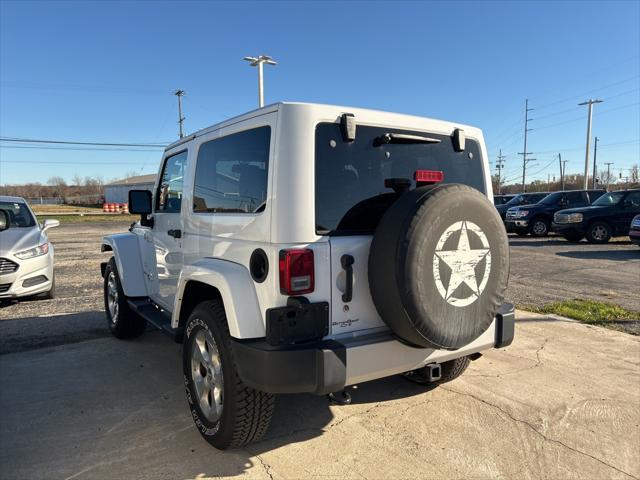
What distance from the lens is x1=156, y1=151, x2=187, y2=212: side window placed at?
3.91 meters

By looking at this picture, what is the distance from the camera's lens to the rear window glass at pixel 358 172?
2584 mm

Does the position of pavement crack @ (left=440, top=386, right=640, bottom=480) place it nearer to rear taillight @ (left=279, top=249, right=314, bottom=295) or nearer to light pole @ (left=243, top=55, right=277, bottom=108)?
Result: rear taillight @ (left=279, top=249, right=314, bottom=295)

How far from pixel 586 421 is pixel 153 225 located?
405 centimetres

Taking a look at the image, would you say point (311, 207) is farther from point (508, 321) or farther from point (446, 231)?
point (508, 321)

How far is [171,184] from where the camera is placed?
13.8 feet

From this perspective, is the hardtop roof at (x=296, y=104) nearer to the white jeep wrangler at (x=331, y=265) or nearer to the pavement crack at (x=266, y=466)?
the white jeep wrangler at (x=331, y=265)

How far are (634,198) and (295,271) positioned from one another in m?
16.1

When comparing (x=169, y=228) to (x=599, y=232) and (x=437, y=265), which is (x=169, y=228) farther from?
(x=599, y=232)

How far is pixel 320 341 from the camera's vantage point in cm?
249

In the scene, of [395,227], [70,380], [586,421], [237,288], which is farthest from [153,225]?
[586,421]

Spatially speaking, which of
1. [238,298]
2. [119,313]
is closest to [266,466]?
[238,298]

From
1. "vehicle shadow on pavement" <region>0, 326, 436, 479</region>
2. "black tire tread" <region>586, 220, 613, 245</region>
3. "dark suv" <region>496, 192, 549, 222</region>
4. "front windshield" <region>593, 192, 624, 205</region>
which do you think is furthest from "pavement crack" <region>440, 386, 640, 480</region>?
"dark suv" <region>496, 192, 549, 222</region>

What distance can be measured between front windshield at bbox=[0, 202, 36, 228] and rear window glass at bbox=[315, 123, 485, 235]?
6.74 meters

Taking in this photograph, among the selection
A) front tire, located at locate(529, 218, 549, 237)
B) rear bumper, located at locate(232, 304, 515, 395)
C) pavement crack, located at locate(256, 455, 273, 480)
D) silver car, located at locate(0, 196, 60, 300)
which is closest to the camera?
rear bumper, located at locate(232, 304, 515, 395)
